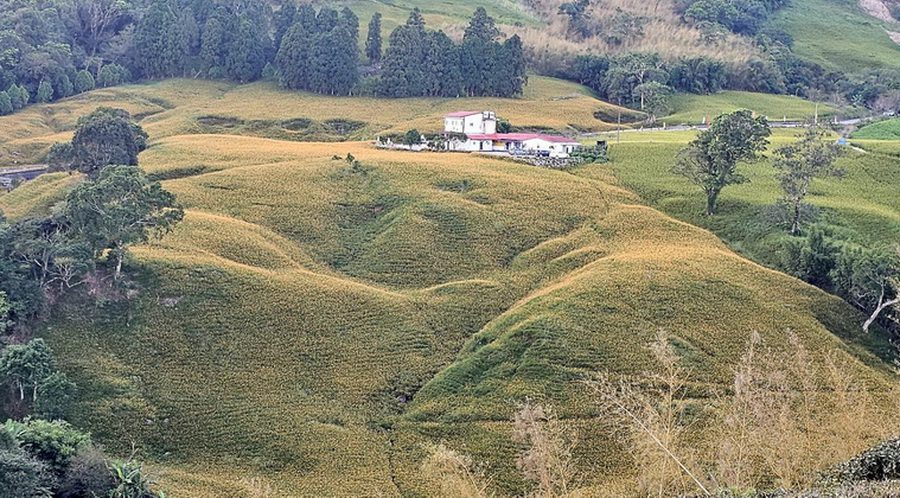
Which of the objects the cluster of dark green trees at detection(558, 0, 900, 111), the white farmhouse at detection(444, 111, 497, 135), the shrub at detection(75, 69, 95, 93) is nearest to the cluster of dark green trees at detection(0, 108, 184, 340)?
the white farmhouse at detection(444, 111, 497, 135)

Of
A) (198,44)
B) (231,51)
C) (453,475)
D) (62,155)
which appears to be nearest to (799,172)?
(453,475)

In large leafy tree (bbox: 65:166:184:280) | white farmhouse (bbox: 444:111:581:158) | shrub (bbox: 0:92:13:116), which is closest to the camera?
large leafy tree (bbox: 65:166:184:280)

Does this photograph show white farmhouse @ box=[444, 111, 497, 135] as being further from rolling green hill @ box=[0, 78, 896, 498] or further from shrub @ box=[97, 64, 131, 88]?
shrub @ box=[97, 64, 131, 88]

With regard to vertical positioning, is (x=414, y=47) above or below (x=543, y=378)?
above

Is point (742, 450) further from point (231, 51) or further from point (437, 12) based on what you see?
point (437, 12)

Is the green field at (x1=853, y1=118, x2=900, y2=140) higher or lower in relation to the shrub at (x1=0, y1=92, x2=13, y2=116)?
higher

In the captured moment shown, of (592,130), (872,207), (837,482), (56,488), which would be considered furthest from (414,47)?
(837,482)

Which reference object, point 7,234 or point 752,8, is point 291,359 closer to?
point 7,234
